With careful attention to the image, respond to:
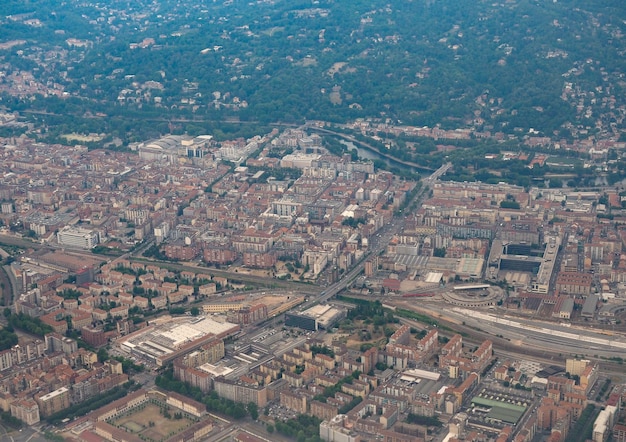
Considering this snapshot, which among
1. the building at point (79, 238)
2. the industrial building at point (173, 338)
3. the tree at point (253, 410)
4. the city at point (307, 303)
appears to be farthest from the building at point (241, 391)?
the building at point (79, 238)

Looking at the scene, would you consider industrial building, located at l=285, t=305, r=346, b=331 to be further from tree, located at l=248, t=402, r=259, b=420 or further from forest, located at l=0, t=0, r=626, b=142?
forest, located at l=0, t=0, r=626, b=142

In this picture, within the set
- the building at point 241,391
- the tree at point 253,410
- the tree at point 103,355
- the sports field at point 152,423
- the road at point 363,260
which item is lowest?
the sports field at point 152,423

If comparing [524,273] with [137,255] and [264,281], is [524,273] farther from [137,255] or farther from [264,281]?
[137,255]

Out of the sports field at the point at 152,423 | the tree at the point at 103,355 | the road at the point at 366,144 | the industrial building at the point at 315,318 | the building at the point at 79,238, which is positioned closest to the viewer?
the sports field at the point at 152,423

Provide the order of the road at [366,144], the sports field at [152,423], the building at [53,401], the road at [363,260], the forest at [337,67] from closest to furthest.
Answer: the sports field at [152,423] → the building at [53,401] → the road at [363,260] → the road at [366,144] → the forest at [337,67]

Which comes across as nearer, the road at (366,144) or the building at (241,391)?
the building at (241,391)

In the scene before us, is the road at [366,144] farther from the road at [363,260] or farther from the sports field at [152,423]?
the sports field at [152,423]

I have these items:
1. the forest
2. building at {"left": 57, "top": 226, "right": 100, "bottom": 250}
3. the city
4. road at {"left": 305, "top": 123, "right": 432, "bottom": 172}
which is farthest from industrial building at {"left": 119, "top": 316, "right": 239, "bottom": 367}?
the forest

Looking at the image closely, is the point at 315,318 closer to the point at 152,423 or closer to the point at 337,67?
the point at 152,423

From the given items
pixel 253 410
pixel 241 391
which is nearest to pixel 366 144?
pixel 241 391

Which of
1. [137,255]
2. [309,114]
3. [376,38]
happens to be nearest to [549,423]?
[137,255]
